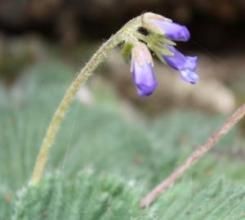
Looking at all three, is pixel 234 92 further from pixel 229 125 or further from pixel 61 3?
pixel 229 125

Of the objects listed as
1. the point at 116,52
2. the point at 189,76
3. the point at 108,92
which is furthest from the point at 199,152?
the point at 116,52

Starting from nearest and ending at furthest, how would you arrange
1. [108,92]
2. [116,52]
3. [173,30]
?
[173,30] → [108,92] → [116,52]

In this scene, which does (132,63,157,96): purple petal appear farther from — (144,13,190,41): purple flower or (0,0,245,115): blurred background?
(0,0,245,115): blurred background

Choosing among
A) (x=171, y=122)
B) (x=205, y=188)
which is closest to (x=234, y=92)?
(x=171, y=122)

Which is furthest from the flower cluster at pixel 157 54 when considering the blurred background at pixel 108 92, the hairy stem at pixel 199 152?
the blurred background at pixel 108 92

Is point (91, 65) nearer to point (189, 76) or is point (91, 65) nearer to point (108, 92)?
point (189, 76)

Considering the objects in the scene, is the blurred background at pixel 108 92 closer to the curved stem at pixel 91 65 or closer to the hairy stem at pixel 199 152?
the hairy stem at pixel 199 152
